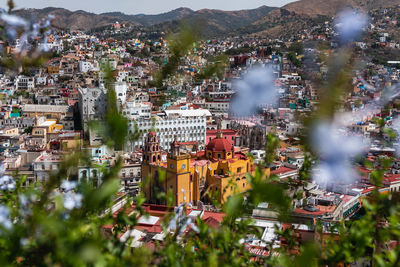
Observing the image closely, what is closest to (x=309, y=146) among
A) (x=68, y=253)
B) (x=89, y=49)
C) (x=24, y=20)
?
(x=68, y=253)

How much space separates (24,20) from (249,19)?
92.1 metres

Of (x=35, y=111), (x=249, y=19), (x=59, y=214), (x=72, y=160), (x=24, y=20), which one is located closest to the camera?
(x=72, y=160)

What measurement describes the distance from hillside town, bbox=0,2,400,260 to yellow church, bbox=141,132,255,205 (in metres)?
0.03

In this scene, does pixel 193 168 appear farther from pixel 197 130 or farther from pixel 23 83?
pixel 23 83

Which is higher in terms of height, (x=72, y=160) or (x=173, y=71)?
(x=173, y=71)

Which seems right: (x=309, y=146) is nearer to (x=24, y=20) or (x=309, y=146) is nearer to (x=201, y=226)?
(x=201, y=226)

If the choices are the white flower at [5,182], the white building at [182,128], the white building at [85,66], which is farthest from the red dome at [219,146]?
the white building at [85,66]

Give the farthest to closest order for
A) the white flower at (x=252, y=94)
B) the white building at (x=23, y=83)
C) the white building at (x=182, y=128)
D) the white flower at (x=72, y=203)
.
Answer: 1. the white building at (x=23, y=83)
2. the white flower at (x=252, y=94)
3. the white building at (x=182, y=128)
4. the white flower at (x=72, y=203)

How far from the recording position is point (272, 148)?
167 cm

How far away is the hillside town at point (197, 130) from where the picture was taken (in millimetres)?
1354

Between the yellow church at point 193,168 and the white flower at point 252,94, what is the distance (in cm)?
742

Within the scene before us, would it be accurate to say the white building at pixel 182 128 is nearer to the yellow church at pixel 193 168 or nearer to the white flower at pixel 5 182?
the yellow church at pixel 193 168

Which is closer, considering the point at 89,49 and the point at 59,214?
the point at 59,214

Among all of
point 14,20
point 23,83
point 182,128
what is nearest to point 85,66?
point 23,83
